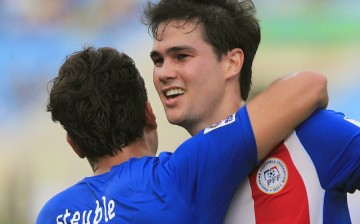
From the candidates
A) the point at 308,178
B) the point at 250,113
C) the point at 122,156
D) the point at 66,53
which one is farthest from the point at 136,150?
the point at 66,53

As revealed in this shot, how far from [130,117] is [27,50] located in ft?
13.6

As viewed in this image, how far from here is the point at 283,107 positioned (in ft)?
5.51

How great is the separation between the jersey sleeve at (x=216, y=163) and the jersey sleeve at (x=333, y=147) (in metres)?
0.15

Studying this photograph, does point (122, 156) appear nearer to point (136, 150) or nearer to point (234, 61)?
point (136, 150)

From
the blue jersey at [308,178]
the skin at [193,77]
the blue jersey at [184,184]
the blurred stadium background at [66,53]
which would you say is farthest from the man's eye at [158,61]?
the blurred stadium background at [66,53]

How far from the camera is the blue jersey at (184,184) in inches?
65.8

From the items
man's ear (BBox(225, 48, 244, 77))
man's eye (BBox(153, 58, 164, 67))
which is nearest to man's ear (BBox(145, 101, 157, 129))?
man's eye (BBox(153, 58, 164, 67))

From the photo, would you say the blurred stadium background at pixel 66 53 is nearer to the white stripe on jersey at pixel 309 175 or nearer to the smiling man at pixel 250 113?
the smiling man at pixel 250 113

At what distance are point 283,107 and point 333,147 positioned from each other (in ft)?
0.51

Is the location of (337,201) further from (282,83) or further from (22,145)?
(22,145)

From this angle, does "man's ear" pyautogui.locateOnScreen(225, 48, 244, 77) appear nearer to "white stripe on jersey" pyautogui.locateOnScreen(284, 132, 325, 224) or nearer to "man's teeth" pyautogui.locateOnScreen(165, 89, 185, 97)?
"man's teeth" pyautogui.locateOnScreen(165, 89, 185, 97)

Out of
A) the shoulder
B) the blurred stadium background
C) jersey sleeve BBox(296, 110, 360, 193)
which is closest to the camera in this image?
jersey sleeve BBox(296, 110, 360, 193)

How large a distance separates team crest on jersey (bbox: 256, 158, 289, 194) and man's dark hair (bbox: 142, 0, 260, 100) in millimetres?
364

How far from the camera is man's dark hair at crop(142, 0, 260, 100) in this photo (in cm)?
203
